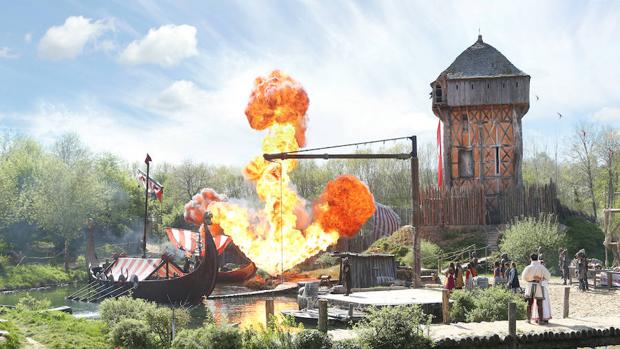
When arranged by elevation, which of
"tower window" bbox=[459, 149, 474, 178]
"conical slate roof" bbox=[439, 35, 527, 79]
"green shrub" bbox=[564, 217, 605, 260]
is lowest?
"green shrub" bbox=[564, 217, 605, 260]

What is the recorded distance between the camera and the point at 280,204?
49156 mm

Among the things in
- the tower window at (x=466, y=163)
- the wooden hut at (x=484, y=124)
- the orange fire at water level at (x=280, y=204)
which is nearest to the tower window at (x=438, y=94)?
the wooden hut at (x=484, y=124)

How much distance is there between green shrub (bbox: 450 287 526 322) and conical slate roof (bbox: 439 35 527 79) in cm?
3208

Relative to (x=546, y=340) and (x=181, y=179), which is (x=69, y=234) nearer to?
(x=181, y=179)

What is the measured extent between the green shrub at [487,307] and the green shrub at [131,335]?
32.7 feet

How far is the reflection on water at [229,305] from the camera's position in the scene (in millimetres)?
32062

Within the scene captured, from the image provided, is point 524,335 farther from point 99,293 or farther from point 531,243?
point 99,293

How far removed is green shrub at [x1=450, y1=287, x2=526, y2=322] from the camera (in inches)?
848

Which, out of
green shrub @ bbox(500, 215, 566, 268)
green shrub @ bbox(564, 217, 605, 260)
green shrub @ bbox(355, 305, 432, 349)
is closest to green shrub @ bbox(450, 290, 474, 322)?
green shrub @ bbox(355, 305, 432, 349)

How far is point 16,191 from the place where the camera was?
2594 inches

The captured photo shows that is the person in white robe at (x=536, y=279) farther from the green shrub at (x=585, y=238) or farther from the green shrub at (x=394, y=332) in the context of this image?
the green shrub at (x=585, y=238)

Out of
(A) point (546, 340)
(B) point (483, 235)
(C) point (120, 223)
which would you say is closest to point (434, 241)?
(B) point (483, 235)

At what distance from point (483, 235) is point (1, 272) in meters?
35.4

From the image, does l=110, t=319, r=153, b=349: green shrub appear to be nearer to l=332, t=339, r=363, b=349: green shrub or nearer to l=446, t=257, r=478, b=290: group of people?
l=332, t=339, r=363, b=349: green shrub
